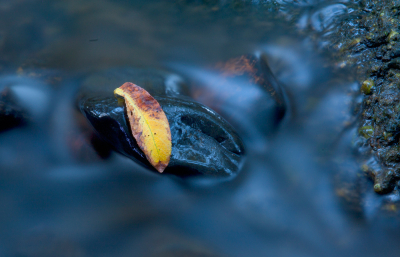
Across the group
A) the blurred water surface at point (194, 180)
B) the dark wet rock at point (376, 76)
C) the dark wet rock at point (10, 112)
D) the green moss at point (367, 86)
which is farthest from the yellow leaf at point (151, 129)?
the green moss at point (367, 86)

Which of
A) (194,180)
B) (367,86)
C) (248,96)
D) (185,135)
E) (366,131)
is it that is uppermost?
(367,86)

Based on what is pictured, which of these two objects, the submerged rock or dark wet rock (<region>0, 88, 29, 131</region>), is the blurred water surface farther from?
the submerged rock

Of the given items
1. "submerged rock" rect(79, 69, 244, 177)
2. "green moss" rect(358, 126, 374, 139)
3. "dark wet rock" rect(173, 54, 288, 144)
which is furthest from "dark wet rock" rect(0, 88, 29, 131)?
"green moss" rect(358, 126, 374, 139)

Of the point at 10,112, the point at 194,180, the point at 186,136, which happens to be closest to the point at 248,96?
the point at 186,136

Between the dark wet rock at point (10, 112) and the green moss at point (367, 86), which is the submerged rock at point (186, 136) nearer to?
the dark wet rock at point (10, 112)

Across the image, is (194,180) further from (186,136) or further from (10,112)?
(10,112)

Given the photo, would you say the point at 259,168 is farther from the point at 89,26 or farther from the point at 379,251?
the point at 89,26

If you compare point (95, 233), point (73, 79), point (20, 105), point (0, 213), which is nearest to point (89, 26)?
point (73, 79)
